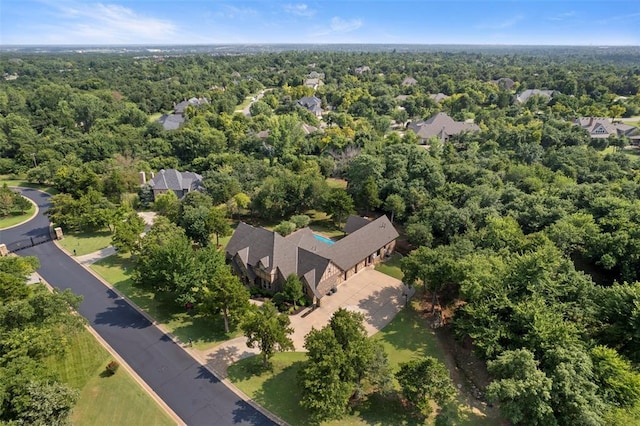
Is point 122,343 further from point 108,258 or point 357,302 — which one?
point 357,302

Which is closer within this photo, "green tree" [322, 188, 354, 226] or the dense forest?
the dense forest

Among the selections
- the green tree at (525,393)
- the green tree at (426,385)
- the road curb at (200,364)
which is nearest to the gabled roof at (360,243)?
the green tree at (426,385)

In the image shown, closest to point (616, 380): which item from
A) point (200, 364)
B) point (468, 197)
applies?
point (468, 197)

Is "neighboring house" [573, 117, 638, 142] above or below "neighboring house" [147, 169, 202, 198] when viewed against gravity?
above

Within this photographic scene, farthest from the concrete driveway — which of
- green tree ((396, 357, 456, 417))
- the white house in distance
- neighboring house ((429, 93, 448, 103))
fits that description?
neighboring house ((429, 93, 448, 103))

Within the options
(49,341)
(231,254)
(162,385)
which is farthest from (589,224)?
(49,341)

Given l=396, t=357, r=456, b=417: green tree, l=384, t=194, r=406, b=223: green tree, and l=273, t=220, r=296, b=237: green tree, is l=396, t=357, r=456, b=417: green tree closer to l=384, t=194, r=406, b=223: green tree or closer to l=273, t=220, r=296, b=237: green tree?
l=273, t=220, r=296, b=237: green tree

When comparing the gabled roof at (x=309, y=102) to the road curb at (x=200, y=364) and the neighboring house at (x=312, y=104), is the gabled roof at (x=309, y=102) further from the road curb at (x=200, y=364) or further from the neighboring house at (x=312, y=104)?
the road curb at (x=200, y=364)
